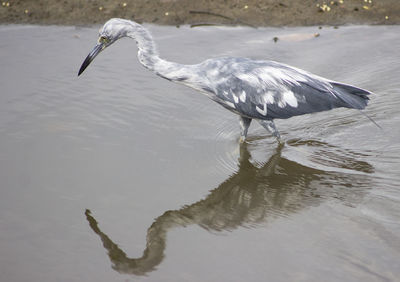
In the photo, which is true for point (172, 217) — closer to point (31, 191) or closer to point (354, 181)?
point (31, 191)

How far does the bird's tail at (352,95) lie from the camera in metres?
5.05

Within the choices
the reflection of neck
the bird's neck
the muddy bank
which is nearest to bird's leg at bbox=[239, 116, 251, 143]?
the reflection of neck

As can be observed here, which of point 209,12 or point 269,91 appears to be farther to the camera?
point 209,12

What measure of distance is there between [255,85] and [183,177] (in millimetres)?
1172

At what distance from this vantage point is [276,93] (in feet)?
17.0

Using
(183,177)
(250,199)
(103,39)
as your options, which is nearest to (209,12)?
(103,39)

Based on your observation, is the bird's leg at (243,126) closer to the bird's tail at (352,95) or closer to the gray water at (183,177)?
the gray water at (183,177)

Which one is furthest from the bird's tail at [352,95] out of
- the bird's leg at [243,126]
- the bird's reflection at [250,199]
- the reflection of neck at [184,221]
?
the reflection of neck at [184,221]

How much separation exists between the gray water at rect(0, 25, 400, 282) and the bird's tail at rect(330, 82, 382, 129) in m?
0.34

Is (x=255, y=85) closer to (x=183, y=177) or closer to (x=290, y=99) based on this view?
(x=290, y=99)

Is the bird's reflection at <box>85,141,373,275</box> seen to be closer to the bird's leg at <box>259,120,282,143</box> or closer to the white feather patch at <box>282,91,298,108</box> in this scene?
the bird's leg at <box>259,120,282,143</box>

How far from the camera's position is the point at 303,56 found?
6832mm

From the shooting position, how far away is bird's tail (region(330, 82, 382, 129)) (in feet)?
16.6

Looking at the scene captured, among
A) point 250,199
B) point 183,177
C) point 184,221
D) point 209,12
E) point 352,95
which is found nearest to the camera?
point 184,221
